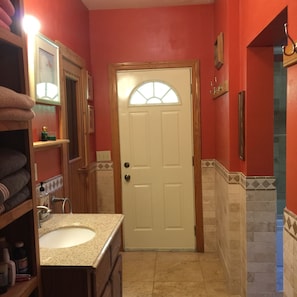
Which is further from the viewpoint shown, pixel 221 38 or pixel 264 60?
pixel 221 38

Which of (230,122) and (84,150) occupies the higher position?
(230,122)

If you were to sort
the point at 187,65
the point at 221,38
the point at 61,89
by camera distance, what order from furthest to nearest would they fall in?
1. the point at 187,65
2. the point at 221,38
3. the point at 61,89

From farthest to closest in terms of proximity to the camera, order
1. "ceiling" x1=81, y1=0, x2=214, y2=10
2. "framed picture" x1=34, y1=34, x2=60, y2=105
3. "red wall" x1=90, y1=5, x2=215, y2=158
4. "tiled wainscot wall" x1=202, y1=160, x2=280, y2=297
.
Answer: "red wall" x1=90, y1=5, x2=215, y2=158 < "ceiling" x1=81, y1=0, x2=214, y2=10 < "tiled wainscot wall" x1=202, y1=160, x2=280, y2=297 < "framed picture" x1=34, y1=34, x2=60, y2=105

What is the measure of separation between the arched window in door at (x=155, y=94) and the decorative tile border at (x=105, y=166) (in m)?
0.71

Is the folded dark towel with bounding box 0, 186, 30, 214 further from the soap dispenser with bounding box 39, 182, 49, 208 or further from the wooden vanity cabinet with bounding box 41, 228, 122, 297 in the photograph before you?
the soap dispenser with bounding box 39, 182, 49, 208

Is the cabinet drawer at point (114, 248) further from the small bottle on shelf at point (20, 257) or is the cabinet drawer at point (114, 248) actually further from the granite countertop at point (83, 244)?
the small bottle on shelf at point (20, 257)

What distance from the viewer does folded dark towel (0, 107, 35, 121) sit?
3.51 ft

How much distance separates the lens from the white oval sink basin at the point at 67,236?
1.96 metres

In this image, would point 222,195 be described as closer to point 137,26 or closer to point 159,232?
point 159,232

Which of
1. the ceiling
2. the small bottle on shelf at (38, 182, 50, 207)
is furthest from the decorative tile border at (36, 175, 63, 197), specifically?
the ceiling

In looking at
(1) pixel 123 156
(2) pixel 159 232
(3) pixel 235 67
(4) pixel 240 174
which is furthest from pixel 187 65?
(2) pixel 159 232

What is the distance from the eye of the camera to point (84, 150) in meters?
3.31

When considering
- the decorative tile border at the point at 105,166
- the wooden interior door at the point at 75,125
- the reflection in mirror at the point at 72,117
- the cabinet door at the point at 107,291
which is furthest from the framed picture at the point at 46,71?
the decorative tile border at the point at 105,166

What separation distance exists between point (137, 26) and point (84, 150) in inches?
57.8
